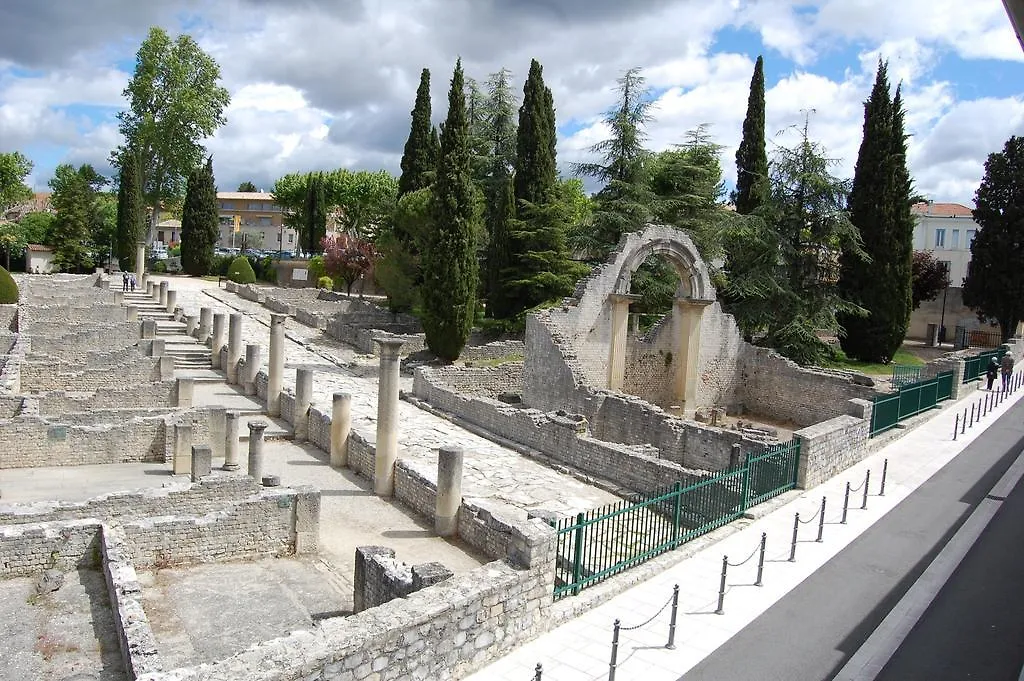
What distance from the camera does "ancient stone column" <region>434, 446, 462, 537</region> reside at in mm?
12867

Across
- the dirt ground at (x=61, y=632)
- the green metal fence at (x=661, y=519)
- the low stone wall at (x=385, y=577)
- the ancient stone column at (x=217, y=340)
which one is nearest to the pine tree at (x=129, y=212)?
the ancient stone column at (x=217, y=340)

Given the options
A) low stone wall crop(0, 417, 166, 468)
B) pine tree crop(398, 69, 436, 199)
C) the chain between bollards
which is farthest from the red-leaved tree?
the chain between bollards

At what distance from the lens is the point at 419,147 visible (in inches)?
1681

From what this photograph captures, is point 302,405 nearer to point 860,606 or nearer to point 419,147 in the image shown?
point 860,606

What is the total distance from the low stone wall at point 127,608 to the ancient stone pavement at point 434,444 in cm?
525

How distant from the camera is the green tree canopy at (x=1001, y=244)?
3984 centimetres

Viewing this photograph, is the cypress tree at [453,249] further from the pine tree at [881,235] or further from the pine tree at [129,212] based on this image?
the pine tree at [129,212]

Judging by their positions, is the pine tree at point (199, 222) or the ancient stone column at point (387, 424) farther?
the pine tree at point (199, 222)

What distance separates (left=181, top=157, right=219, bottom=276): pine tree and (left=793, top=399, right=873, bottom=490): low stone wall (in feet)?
160

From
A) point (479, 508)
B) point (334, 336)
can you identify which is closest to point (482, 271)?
point (334, 336)

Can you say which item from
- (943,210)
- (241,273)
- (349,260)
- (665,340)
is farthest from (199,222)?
(943,210)

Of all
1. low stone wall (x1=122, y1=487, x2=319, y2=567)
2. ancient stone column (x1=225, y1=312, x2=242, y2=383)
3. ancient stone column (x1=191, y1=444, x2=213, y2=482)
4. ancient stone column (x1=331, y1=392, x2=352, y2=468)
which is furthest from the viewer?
ancient stone column (x1=225, y1=312, x2=242, y2=383)

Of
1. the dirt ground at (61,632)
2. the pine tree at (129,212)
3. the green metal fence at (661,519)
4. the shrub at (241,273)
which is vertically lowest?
the dirt ground at (61,632)

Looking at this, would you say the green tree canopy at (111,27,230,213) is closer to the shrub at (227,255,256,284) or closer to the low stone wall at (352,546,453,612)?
the shrub at (227,255,256,284)
